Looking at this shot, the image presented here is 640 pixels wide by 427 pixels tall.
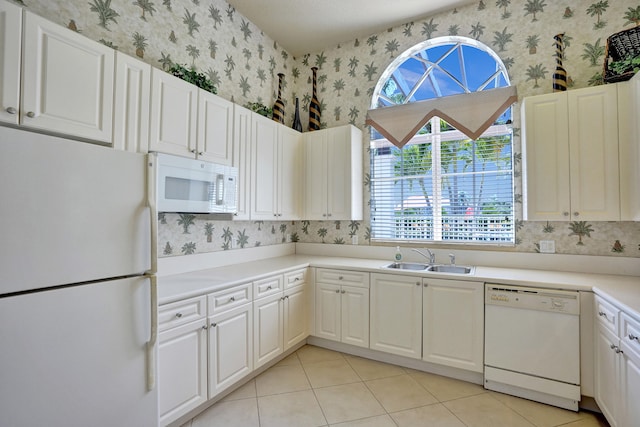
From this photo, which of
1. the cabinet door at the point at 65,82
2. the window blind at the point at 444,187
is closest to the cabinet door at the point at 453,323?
the window blind at the point at 444,187

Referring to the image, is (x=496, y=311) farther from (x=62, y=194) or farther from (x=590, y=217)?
(x=62, y=194)

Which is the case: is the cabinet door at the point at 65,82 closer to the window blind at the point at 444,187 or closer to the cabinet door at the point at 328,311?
the cabinet door at the point at 328,311

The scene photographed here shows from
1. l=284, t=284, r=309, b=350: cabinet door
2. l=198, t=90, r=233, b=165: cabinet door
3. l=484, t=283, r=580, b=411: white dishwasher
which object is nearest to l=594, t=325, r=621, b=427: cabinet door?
l=484, t=283, r=580, b=411: white dishwasher

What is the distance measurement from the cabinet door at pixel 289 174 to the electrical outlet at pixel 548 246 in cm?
235

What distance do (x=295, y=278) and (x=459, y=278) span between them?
1.44 metres

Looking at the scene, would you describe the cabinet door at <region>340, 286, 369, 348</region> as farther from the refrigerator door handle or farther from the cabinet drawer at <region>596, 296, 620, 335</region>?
the refrigerator door handle

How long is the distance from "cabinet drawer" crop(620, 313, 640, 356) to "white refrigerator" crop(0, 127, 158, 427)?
241cm

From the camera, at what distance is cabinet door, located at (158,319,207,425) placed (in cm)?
177

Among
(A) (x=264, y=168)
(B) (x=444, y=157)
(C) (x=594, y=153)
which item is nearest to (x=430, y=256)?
(B) (x=444, y=157)

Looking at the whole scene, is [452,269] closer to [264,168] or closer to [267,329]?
[267,329]

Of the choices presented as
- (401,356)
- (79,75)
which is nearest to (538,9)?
(401,356)

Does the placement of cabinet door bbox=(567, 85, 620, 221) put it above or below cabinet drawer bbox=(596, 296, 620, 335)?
above

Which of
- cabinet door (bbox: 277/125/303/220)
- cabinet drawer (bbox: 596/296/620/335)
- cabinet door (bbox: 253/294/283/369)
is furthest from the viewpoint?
cabinet door (bbox: 277/125/303/220)

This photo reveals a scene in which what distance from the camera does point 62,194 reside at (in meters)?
1.22
